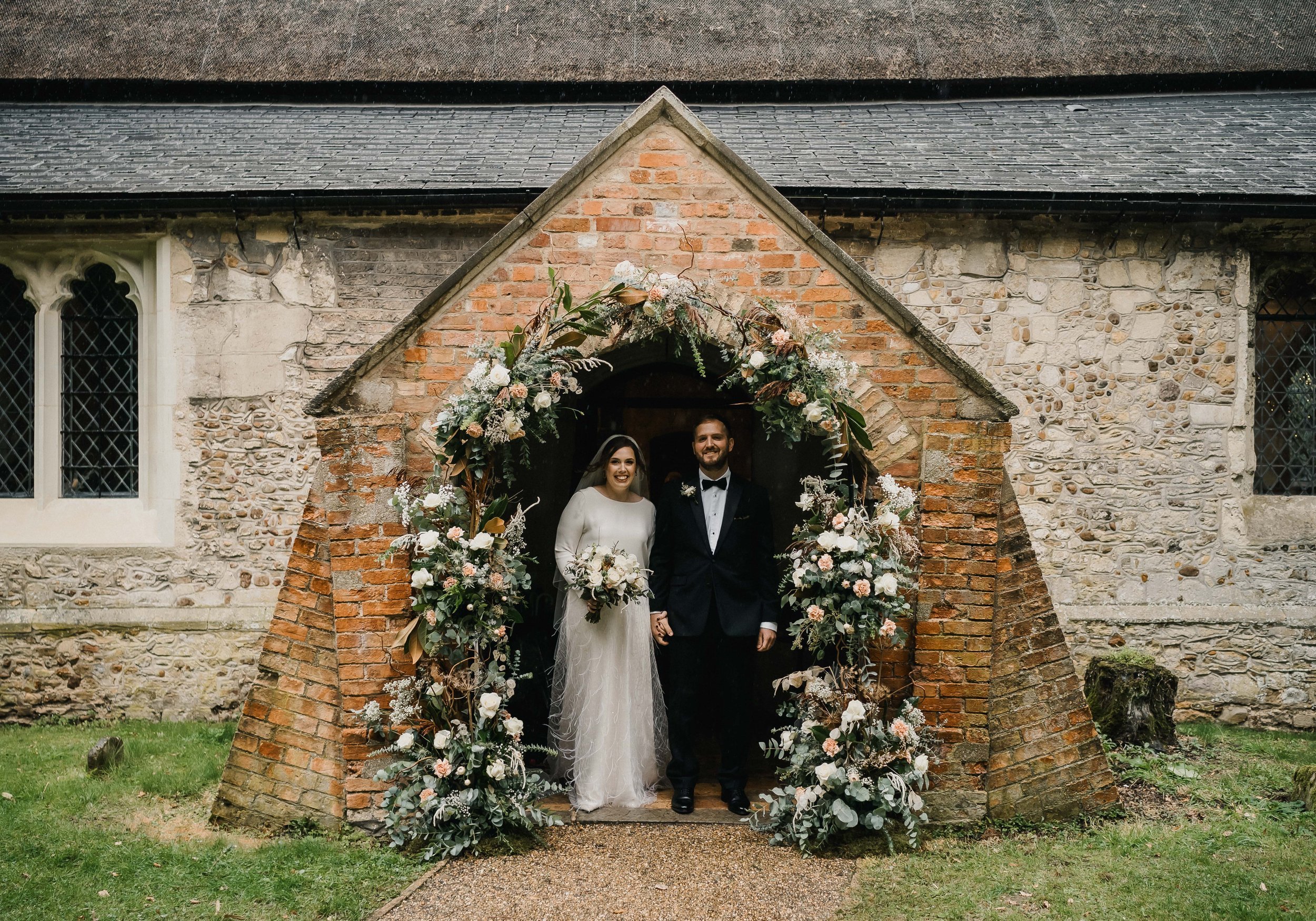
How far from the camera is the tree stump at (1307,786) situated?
542 centimetres

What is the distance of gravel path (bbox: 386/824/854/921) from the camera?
4082mm

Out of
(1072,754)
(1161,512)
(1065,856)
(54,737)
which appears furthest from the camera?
(1161,512)

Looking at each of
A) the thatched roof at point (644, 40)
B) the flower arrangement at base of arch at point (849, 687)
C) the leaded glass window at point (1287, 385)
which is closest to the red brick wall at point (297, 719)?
the flower arrangement at base of arch at point (849, 687)

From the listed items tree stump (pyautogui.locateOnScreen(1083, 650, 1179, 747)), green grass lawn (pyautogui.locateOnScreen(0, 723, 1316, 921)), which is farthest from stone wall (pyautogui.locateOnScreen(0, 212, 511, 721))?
tree stump (pyautogui.locateOnScreen(1083, 650, 1179, 747))

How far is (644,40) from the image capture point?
998 cm

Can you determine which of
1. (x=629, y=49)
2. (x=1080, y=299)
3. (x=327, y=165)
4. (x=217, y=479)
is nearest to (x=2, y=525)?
(x=217, y=479)

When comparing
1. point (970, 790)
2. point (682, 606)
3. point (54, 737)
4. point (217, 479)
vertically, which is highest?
point (217, 479)

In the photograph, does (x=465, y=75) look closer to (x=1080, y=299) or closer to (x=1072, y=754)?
(x=1080, y=299)

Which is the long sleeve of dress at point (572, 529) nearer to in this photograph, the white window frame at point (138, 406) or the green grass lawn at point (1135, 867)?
the green grass lawn at point (1135, 867)

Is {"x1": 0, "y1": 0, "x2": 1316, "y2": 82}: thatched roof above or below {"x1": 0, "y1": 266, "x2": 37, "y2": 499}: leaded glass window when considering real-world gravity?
above

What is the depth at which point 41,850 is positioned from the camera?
4.77 m

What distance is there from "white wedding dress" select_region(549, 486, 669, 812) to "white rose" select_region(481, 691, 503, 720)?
807 millimetres

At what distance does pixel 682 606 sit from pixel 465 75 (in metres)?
7.12

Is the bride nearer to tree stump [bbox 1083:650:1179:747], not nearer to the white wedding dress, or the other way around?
the white wedding dress
